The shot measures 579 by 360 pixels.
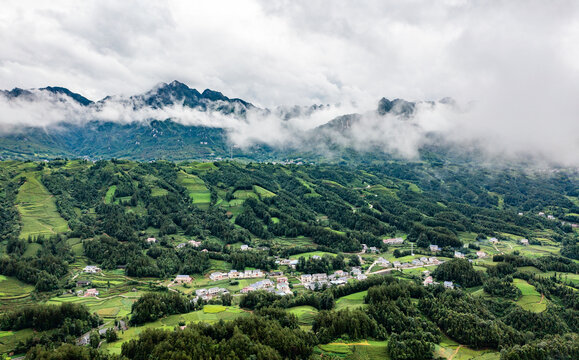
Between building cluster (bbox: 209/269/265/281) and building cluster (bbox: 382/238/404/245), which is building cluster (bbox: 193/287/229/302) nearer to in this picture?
building cluster (bbox: 209/269/265/281)

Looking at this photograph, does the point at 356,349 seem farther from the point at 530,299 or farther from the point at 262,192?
the point at 262,192

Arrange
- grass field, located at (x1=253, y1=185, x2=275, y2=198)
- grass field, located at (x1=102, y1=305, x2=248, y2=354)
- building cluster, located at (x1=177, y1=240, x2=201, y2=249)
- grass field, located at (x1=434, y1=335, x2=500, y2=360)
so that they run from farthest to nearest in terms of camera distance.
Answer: grass field, located at (x1=253, y1=185, x2=275, y2=198) → building cluster, located at (x1=177, y1=240, x2=201, y2=249) → grass field, located at (x1=102, y1=305, x2=248, y2=354) → grass field, located at (x1=434, y1=335, x2=500, y2=360)

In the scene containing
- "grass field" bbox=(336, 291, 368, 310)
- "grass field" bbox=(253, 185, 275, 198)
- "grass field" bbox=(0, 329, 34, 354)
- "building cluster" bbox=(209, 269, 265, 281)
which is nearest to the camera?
"grass field" bbox=(0, 329, 34, 354)

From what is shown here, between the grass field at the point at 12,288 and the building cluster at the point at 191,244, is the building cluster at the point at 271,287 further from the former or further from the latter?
the grass field at the point at 12,288

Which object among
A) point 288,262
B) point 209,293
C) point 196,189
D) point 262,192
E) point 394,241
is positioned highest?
point 196,189

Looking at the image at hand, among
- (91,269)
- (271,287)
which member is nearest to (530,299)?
(271,287)

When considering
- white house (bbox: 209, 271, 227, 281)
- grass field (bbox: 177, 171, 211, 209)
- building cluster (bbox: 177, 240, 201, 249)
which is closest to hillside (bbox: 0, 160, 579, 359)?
building cluster (bbox: 177, 240, 201, 249)
